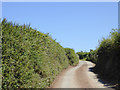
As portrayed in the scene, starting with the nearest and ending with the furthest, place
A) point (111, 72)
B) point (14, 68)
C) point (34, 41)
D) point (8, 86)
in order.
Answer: point (8, 86)
point (14, 68)
point (34, 41)
point (111, 72)

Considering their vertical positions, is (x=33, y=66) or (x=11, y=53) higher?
(x=11, y=53)

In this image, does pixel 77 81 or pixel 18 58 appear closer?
pixel 18 58

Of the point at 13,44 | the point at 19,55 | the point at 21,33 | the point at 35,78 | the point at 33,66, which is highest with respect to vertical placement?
the point at 21,33

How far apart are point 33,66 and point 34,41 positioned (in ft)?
4.80

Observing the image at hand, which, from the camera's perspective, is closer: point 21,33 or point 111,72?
point 21,33

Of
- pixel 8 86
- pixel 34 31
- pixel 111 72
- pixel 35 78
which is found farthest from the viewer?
pixel 111 72

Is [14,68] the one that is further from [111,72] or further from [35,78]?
[111,72]

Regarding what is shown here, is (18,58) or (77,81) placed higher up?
(18,58)

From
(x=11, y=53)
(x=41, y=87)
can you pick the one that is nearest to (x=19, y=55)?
(x=11, y=53)

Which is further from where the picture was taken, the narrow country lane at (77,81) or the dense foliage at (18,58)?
the narrow country lane at (77,81)

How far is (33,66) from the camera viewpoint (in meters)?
9.37

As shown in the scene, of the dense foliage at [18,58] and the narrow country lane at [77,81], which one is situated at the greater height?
the dense foliage at [18,58]

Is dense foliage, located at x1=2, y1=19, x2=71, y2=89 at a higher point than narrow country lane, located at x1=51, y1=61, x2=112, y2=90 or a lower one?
higher

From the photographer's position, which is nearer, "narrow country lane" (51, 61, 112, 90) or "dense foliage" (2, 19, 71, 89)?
"dense foliage" (2, 19, 71, 89)
